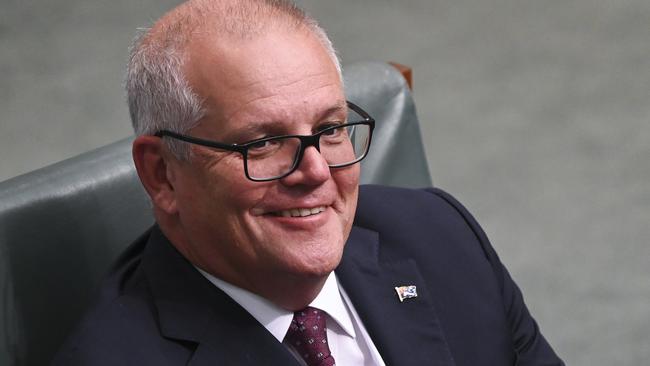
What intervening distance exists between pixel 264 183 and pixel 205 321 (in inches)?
8.6

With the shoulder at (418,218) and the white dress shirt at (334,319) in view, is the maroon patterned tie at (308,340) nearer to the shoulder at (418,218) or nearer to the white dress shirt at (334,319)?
the white dress shirt at (334,319)

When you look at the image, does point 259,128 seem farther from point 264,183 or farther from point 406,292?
point 406,292

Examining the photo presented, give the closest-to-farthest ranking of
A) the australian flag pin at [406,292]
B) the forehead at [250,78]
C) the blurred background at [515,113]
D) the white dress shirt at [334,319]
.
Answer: the forehead at [250,78] → the white dress shirt at [334,319] → the australian flag pin at [406,292] → the blurred background at [515,113]

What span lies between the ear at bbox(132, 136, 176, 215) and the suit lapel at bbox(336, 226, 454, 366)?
30 cm

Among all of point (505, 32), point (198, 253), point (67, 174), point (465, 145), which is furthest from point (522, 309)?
point (505, 32)

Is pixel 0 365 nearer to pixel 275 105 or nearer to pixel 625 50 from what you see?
pixel 275 105

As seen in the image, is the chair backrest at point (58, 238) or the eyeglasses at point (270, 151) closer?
the eyeglasses at point (270, 151)

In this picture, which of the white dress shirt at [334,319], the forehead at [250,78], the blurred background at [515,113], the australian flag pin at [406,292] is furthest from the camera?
the blurred background at [515,113]

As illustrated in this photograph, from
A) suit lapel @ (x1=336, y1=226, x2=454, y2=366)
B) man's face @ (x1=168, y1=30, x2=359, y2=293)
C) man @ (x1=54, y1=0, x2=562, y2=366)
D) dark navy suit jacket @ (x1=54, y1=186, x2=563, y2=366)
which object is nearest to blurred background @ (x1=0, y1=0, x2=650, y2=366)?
dark navy suit jacket @ (x1=54, y1=186, x2=563, y2=366)

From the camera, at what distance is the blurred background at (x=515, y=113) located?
10.2ft

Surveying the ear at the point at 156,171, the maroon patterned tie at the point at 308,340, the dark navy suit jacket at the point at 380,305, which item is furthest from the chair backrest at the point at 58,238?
the maroon patterned tie at the point at 308,340

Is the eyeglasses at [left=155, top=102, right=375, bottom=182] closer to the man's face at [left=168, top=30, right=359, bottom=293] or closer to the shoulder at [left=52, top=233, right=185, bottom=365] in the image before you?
the man's face at [left=168, top=30, right=359, bottom=293]

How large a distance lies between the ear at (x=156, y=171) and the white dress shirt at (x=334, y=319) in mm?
113

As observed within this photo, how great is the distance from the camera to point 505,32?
3930mm
